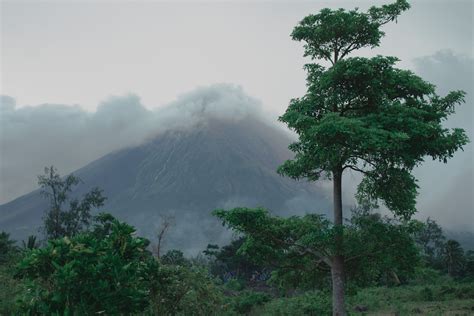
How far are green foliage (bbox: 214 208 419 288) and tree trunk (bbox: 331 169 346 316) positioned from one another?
6.9 inches

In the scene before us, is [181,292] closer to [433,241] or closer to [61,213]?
[61,213]

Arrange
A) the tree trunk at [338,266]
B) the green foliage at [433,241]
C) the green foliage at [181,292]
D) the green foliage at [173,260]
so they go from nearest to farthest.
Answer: the tree trunk at [338,266]
the green foliage at [181,292]
the green foliage at [173,260]
the green foliage at [433,241]

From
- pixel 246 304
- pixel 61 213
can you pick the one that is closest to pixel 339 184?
pixel 246 304

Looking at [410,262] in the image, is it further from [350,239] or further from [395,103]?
[395,103]

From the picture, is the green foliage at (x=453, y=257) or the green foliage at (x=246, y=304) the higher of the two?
the green foliage at (x=453, y=257)

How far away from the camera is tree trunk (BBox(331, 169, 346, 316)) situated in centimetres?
1366

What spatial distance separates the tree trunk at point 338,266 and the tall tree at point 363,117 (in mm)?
29

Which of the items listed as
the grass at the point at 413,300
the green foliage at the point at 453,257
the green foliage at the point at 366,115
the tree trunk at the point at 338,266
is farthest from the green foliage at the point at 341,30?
the green foliage at the point at 453,257

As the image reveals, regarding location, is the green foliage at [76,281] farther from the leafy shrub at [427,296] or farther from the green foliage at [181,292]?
the leafy shrub at [427,296]

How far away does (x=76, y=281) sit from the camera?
10.1 meters

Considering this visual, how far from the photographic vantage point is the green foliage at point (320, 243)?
43.8ft

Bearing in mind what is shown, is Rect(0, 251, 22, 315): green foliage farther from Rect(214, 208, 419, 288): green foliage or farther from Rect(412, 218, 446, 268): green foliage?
Rect(412, 218, 446, 268): green foliage

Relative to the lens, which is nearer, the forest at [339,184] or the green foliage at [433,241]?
the forest at [339,184]

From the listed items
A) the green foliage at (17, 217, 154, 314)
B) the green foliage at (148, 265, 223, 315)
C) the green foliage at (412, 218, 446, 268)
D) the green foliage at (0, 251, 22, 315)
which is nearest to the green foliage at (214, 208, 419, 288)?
the green foliage at (148, 265, 223, 315)
